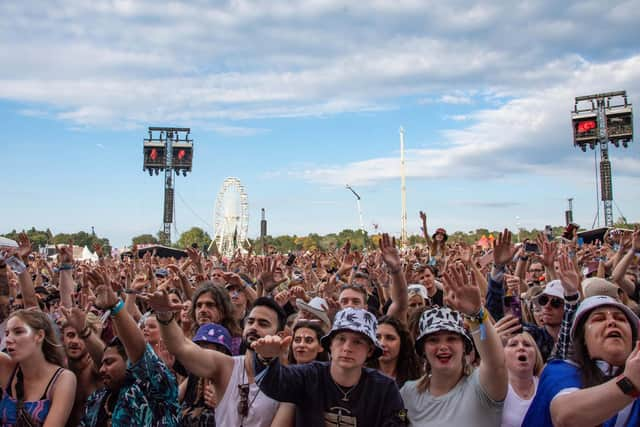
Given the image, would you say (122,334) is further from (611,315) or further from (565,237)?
(565,237)

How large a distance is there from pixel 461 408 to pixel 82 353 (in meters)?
2.70

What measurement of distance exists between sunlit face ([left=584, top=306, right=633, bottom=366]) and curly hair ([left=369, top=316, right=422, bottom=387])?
5.09 ft

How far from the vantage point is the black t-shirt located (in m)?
3.04

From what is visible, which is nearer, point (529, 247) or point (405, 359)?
point (405, 359)

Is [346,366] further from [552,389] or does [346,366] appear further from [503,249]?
[503,249]

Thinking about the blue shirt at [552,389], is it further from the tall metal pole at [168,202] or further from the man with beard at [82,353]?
the tall metal pole at [168,202]

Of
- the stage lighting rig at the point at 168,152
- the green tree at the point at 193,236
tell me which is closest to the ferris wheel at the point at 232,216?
Answer: the stage lighting rig at the point at 168,152

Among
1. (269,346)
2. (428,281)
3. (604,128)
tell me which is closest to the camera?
(269,346)

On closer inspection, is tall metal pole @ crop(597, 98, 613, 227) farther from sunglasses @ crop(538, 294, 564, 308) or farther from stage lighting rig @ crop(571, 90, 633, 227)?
sunglasses @ crop(538, 294, 564, 308)

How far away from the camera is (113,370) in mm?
3645

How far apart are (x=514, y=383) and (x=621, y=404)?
1.43 meters

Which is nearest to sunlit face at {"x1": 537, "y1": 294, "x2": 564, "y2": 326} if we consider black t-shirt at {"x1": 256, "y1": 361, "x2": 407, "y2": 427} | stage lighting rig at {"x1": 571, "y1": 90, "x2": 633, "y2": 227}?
black t-shirt at {"x1": 256, "y1": 361, "x2": 407, "y2": 427}

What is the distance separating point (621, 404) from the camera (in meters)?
2.16

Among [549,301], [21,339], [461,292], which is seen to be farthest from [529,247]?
[21,339]
